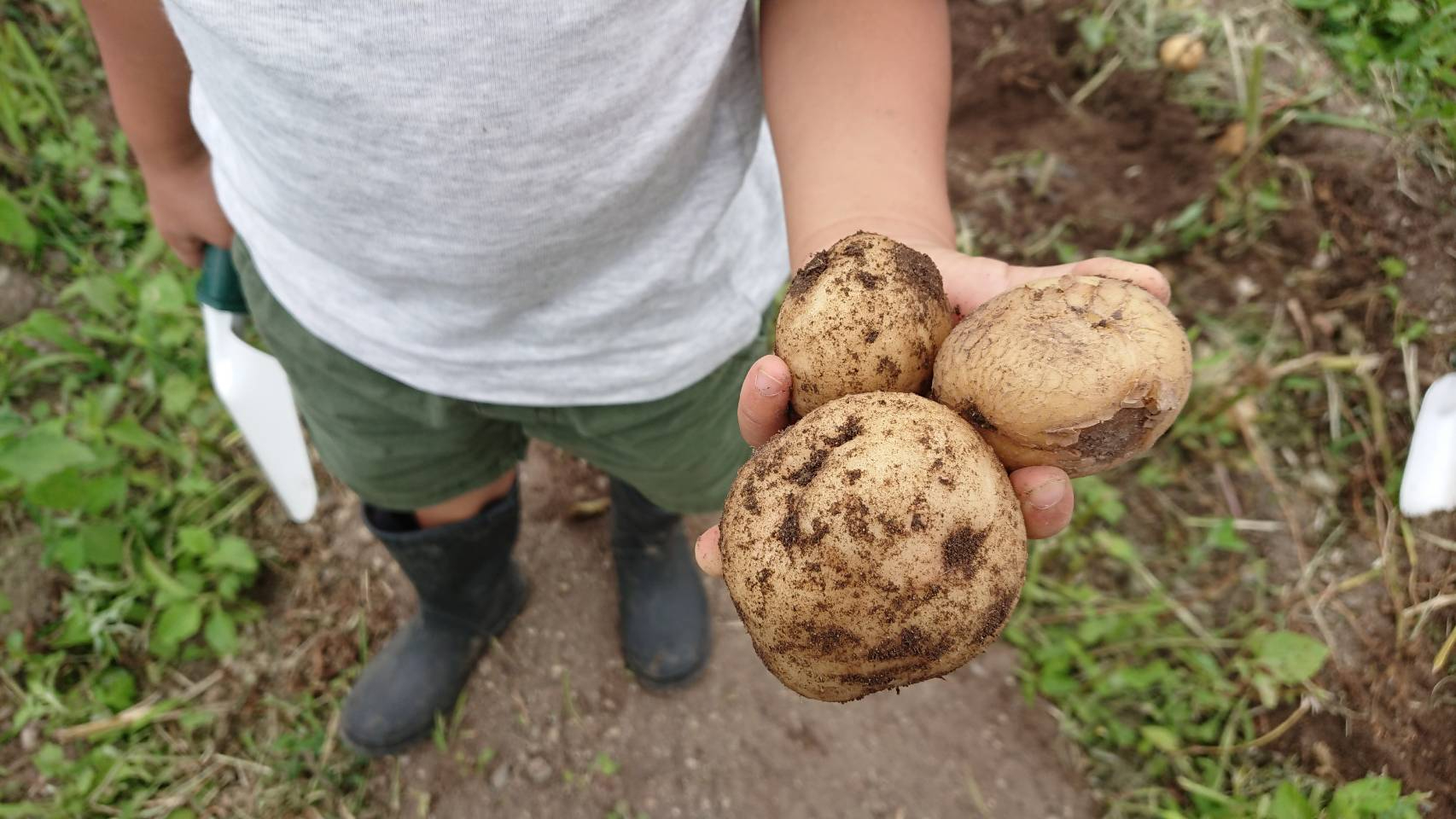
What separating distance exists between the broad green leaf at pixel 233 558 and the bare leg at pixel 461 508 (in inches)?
24.2

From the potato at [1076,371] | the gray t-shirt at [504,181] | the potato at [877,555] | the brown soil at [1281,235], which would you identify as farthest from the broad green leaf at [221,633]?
the brown soil at [1281,235]

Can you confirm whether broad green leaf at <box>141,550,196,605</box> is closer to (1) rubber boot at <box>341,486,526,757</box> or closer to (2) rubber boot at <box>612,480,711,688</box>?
(1) rubber boot at <box>341,486,526,757</box>

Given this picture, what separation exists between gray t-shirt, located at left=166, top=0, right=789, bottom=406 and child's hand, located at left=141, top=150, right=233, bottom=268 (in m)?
0.14

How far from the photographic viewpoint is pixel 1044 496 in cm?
105

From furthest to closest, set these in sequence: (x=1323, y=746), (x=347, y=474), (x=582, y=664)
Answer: (x=582, y=664) < (x=1323, y=746) < (x=347, y=474)

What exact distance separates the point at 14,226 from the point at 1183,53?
3.56 meters

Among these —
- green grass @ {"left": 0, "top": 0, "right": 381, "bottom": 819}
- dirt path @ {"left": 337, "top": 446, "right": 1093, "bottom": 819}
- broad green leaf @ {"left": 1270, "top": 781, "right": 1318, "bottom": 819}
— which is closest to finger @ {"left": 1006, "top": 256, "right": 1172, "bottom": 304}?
broad green leaf @ {"left": 1270, "top": 781, "right": 1318, "bottom": 819}

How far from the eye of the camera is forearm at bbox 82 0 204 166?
1317 millimetres

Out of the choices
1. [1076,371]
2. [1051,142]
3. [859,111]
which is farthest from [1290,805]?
[1051,142]

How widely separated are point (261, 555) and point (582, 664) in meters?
0.91

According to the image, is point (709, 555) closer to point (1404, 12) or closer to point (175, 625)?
point (175, 625)

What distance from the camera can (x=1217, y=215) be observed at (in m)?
2.62

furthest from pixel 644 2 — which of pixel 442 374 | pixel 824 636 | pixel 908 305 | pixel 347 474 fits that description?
pixel 347 474

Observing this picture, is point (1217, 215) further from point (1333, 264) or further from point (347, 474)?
point (347, 474)
